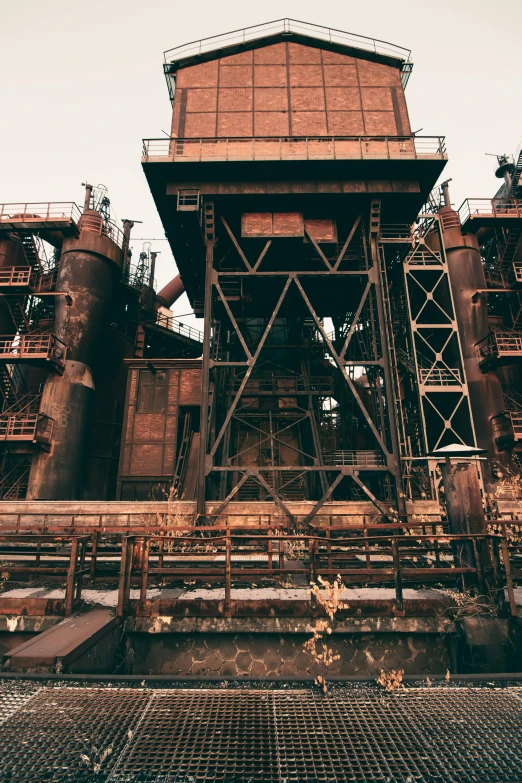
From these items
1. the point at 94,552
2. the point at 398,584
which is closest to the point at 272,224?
the point at 94,552

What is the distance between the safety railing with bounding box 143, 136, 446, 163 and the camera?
48.8 ft

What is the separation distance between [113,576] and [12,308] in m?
18.2

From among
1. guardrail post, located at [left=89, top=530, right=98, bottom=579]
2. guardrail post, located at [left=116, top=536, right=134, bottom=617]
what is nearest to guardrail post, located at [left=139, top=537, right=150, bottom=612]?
guardrail post, located at [left=116, top=536, right=134, bottom=617]

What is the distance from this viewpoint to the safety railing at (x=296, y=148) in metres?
14.9

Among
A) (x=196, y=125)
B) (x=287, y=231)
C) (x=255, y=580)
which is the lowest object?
(x=255, y=580)

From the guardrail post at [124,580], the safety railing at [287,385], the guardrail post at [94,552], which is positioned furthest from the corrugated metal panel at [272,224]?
the guardrail post at [124,580]

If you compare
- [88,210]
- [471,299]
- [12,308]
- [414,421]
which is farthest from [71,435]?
[471,299]

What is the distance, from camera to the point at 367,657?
18.9ft

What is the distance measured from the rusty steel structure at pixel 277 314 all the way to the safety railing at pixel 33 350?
0.40 feet

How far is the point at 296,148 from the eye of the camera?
50.7ft

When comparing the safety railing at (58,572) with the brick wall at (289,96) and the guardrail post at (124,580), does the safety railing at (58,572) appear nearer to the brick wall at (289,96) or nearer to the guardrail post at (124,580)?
the guardrail post at (124,580)

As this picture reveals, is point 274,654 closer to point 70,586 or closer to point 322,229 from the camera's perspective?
point 70,586

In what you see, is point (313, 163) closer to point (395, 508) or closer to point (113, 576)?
point (395, 508)

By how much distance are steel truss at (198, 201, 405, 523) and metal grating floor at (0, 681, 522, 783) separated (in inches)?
357
